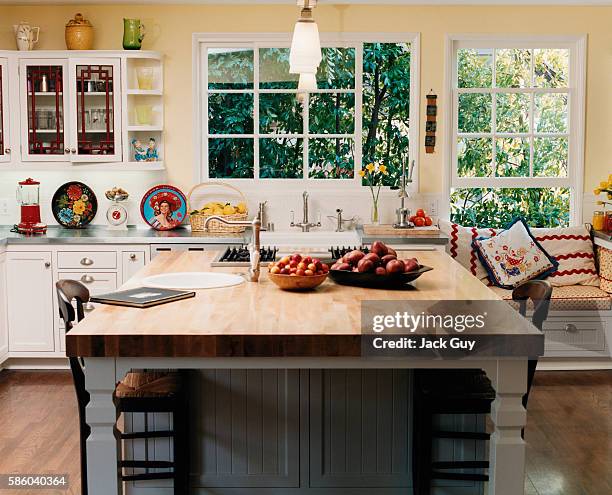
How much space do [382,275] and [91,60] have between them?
3.42 meters

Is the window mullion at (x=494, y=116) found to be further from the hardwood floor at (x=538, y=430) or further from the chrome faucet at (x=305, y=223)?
the hardwood floor at (x=538, y=430)

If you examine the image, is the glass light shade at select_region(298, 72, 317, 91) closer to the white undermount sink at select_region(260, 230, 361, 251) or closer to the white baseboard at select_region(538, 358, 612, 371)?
the white undermount sink at select_region(260, 230, 361, 251)

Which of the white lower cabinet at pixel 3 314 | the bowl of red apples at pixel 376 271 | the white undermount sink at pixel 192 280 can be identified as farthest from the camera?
the white lower cabinet at pixel 3 314

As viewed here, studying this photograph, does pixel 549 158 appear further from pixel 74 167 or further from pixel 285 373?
pixel 285 373

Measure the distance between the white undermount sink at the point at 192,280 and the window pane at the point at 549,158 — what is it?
11.5 ft

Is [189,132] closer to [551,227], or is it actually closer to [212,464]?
[551,227]

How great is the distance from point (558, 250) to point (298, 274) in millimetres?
3369

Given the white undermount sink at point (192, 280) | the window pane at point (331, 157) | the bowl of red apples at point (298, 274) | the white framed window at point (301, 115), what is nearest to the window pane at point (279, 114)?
the white framed window at point (301, 115)

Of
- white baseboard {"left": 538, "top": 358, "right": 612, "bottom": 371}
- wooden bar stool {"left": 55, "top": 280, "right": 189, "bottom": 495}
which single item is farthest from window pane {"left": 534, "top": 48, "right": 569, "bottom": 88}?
wooden bar stool {"left": 55, "top": 280, "right": 189, "bottom": 495}

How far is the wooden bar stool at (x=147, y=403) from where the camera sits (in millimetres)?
3420

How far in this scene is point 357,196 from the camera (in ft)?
21.8

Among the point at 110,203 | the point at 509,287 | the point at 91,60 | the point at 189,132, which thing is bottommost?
the point at 509,287

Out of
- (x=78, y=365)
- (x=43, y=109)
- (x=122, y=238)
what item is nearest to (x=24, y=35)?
(x=43, y=109)

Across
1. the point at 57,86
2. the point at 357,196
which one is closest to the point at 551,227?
the point at 357,196
